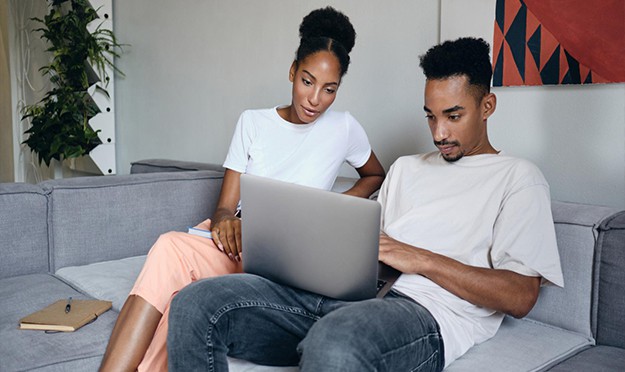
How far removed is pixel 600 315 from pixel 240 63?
2026 mm

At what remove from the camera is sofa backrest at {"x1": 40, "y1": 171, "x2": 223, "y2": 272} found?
6.27 ft

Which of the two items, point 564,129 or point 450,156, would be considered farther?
point 564,129

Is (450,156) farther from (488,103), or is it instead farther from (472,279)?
(472,279)

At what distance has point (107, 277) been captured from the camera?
1.79m

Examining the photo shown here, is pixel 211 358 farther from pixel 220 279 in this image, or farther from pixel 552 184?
pixel 552 184

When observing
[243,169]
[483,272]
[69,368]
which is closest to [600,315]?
[483,272]

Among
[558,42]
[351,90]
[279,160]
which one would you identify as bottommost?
[279,160]

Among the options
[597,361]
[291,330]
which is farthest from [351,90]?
[597,361]

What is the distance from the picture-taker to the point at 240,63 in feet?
9.31

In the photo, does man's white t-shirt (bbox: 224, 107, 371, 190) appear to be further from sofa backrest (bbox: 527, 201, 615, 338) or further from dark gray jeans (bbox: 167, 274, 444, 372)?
sofa backrest (bbox: 527, 201, 615, 338)

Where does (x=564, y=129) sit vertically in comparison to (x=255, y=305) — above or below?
above

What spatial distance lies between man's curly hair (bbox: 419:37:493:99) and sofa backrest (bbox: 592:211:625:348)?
43cm

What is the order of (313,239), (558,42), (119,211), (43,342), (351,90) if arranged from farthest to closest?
(351,90)
(119,211)
(558,42)
(43,342)
(313,239)

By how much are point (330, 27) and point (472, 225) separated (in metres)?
0.75
